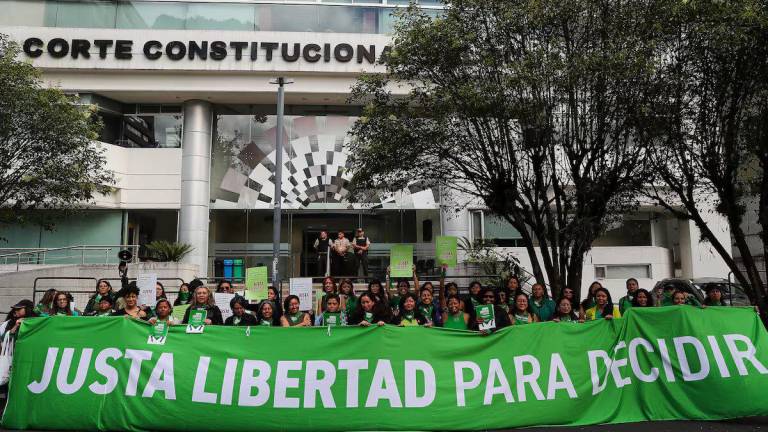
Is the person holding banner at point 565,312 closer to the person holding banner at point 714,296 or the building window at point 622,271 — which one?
the person holding banner at point 714,296

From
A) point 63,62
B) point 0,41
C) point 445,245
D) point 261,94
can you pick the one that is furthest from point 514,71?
point 63,62

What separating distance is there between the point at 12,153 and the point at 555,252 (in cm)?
1253

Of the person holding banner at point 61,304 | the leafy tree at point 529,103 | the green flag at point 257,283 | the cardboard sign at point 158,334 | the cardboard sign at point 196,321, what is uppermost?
the leafy tree at point 529,103

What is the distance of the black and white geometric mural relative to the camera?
22.5 metres

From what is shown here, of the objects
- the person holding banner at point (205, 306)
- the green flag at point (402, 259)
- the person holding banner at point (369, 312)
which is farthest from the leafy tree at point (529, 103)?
the person holding banner at point (205, 306)

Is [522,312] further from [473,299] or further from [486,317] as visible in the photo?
[486,317]

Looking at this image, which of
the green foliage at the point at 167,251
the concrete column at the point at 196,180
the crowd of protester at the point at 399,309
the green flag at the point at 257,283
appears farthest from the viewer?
the concrete column at the point at 196,180

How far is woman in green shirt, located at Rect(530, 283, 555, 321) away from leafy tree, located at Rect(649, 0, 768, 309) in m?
3.87

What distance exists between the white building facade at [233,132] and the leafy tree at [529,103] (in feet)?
31.6

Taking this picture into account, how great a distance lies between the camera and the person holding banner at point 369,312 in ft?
24.8

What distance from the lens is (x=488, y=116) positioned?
35.5 feet

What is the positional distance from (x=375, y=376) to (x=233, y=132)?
1856 cm

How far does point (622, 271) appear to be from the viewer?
23109 millimetres

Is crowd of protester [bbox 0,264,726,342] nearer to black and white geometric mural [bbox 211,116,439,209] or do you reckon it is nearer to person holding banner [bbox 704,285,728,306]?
person holding banner [bbox 704,285,728,306]
